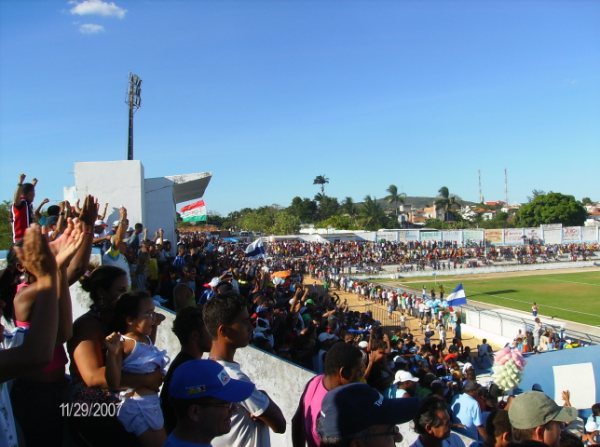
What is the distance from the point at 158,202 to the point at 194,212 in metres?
7.31

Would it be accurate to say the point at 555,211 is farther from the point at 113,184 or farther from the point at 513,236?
the point at 113,184

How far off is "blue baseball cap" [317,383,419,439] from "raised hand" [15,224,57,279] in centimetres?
149

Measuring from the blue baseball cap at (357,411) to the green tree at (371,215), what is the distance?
281 feet

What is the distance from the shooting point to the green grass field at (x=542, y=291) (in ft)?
100.0

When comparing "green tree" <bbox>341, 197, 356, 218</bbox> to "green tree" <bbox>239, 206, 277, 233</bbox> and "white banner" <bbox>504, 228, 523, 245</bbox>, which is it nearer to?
"green tree" <bbox>239, 206, 277, 233</bbox>

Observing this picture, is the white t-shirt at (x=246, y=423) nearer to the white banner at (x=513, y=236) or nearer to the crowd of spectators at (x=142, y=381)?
the crowd of spectators at (x=142, y=381)

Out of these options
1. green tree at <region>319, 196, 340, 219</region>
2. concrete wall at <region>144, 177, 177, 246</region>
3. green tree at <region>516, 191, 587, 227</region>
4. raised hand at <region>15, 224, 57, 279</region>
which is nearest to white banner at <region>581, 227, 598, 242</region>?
green tree at <region>516, 191, 587, 227</region>

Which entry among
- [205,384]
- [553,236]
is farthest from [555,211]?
[205,384]

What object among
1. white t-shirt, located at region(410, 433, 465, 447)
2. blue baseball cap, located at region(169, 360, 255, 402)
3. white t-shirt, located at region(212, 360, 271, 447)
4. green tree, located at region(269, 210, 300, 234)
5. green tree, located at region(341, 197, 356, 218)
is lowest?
white t-shirt, located at region(410, 433, 465, 447)

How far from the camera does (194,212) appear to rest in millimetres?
24531

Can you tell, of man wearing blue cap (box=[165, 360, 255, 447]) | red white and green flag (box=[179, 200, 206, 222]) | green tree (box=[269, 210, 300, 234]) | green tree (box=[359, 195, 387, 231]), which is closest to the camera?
man wearing blue cap (box=[165, 360, 255, 447])

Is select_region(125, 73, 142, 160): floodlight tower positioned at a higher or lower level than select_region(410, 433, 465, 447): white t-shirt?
higher

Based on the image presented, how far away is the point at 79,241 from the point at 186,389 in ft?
4.35

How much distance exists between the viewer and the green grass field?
30.5 m
